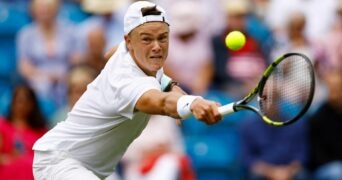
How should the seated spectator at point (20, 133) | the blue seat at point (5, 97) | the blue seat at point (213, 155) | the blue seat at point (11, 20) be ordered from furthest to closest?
1. the blue seat at point (11, 20)
2. the blue seat at point (5, 97)
3. the blue seat at point (213, 155)
4. the seated spectator at point (20, 133)

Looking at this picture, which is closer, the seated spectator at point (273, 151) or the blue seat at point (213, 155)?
the seated spectator at point (273, 151)

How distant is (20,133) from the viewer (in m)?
12.0

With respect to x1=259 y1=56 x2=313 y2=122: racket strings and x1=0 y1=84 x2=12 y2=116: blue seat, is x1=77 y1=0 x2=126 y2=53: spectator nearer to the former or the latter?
x1=0 y1=84 x2=12 y2=116: blue seat

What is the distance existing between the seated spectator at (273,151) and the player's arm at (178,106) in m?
4.85

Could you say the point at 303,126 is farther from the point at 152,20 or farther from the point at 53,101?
the point at 152,20

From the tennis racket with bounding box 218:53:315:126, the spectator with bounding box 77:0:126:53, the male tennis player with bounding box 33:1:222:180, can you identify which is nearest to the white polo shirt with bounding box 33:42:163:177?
the male tennis player with bounding box 33:1:222:180

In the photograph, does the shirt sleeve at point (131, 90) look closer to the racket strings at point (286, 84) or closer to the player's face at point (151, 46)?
the player's face at point (151, 46)

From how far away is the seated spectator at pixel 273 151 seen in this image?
12.2m

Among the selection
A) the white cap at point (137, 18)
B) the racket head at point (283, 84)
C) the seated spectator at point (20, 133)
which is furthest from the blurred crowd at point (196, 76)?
the white cap at point (137, 18)

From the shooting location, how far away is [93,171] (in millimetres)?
8461

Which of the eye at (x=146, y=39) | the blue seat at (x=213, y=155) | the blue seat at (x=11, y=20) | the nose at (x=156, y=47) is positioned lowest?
the blue seat at (x=213, y=155)

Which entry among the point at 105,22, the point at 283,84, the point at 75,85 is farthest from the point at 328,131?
the point at 283,84

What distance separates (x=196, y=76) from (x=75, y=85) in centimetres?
171

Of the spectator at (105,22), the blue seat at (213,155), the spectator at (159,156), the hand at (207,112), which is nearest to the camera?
the hand at (207,112)
